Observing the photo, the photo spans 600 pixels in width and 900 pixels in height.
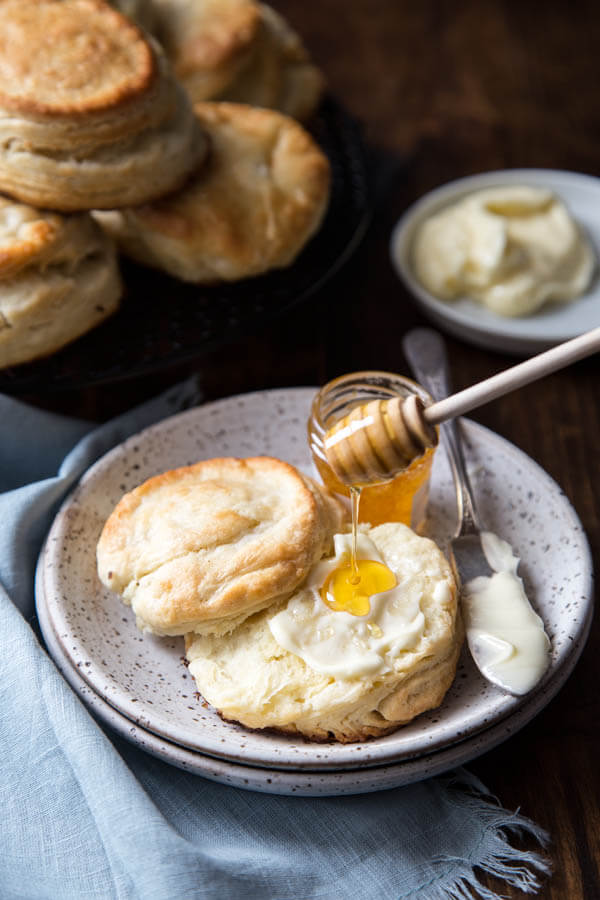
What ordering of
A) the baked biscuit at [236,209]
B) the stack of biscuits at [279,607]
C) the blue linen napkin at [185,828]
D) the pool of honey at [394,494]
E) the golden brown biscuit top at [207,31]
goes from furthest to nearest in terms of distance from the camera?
the golden brown biscuit top at [207,31]
the baked biscuit at [236,209]
the pool of honey at [394,494]
the stack of biscuits at [279,607]
the blue linen napkin at [185,828]

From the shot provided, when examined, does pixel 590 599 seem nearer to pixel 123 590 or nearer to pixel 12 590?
pixel 123 590

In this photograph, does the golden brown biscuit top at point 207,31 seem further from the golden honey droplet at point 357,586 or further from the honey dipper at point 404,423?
the golden honey droplet at point 357,586

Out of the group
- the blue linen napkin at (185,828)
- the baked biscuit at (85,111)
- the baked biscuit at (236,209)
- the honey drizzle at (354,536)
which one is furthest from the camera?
the baked biscuit at (236,209)

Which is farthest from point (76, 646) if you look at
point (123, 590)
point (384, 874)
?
point (384, 874)

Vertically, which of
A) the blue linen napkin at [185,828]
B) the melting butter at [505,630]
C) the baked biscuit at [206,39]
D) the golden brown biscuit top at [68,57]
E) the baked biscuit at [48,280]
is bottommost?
the blue linen napkin at [185,828]

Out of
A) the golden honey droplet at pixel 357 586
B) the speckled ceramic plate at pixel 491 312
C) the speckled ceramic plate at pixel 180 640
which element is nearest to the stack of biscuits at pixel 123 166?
the speckled ceramic plate at pixel 180 640

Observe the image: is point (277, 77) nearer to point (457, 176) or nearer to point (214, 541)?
point (457, 176)

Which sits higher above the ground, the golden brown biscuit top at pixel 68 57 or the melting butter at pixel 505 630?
the golden brown biscuit top at pixel 68 57
